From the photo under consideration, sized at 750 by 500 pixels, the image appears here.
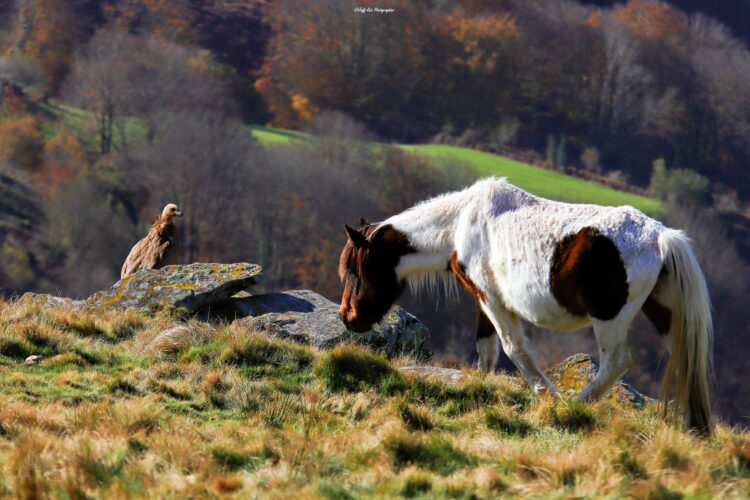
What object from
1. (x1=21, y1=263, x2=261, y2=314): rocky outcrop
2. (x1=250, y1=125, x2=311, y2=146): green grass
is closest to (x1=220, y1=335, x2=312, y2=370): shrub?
(x1=21, y1=263, x2=261, y2=314): rocky outcrop

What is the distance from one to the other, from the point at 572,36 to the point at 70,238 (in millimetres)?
78194

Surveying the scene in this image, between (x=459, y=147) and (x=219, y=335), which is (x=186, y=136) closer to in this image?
(x=459, y=147)

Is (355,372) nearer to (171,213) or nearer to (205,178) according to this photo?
(171,213)

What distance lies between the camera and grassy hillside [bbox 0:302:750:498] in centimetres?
628

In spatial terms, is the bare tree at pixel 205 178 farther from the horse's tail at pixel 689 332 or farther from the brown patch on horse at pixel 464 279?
the horse's tail at pixel 689 332

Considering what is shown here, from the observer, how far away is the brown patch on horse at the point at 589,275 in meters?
8.18

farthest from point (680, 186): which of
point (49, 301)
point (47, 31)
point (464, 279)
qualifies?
point (464, 279)

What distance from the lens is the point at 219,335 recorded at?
10.0 metres

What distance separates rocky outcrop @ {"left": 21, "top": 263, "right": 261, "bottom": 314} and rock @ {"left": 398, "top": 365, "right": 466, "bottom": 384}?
10.9ft

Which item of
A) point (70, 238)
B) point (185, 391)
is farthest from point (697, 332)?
point (70, 238)

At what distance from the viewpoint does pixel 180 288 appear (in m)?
12.4

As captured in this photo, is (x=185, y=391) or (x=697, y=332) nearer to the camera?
(x=697, y=332)

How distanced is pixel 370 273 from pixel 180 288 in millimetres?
2959

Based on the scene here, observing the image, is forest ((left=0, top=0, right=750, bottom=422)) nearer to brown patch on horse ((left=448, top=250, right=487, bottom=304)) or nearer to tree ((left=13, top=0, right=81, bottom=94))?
tree ((left=13, top=0, right=81, bottom=94))
